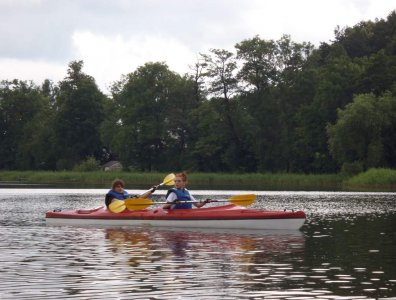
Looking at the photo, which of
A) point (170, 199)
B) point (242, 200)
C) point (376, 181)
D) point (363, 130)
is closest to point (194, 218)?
point (170, 199)

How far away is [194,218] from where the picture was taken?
25.6 metres

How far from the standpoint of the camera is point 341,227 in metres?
26.1

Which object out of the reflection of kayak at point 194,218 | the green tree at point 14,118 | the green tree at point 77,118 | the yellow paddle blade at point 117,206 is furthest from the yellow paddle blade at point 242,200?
the green tree at point 14,118

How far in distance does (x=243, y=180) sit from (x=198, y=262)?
55187 millimetres

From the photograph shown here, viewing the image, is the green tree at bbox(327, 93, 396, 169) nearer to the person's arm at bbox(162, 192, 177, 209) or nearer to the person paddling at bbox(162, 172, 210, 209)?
the person paddling at bbox(162, 172, 210, 209)

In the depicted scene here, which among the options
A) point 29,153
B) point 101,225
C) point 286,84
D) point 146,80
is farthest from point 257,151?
point 101,225

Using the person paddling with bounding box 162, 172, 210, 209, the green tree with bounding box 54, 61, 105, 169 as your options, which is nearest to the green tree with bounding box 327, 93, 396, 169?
the person paddling with bounding box 162, 172, 210, 209

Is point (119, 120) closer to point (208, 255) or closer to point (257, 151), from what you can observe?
point (257, 151)

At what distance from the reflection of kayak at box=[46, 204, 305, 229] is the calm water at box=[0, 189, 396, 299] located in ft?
1.45

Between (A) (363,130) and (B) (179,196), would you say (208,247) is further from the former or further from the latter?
(A) (363,130)

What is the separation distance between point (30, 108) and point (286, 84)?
140 ft

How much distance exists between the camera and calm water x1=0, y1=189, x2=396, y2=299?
13570 millimetres

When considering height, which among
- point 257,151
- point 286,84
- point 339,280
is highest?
point 286,84

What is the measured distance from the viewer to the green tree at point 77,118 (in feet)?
342
